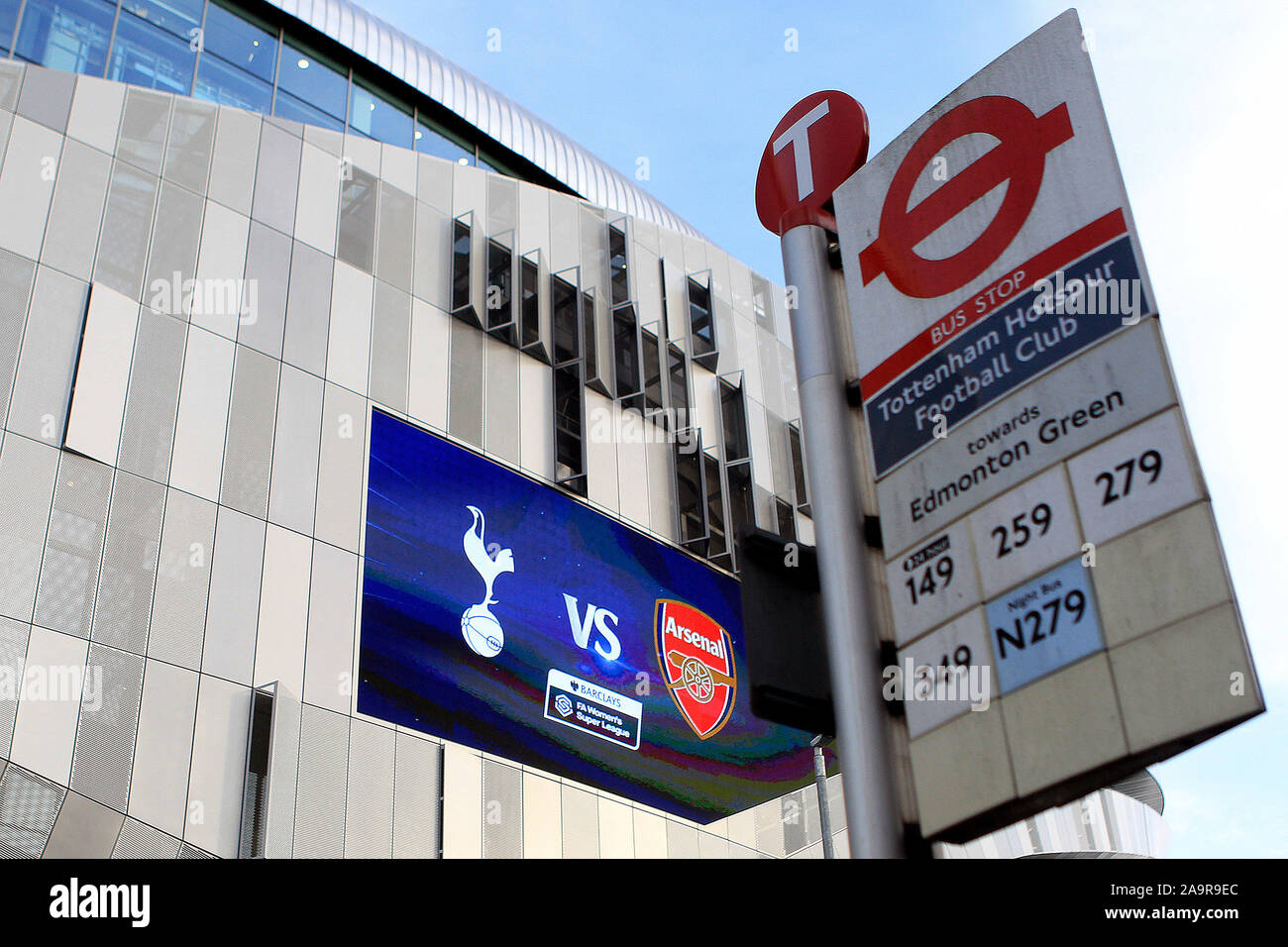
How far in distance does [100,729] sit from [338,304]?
838 centimetres

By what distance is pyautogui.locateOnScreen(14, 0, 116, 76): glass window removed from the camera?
20906 millimetres

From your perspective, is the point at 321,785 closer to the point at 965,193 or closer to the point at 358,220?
the point at 358,220

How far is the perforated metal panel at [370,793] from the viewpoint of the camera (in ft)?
57.6

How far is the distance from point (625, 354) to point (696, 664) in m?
6.73

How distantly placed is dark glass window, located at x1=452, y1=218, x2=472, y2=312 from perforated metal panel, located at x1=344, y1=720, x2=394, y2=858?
8478 mm

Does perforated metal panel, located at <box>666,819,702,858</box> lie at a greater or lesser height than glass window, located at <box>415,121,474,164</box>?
lesser

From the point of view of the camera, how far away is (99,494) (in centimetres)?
1659

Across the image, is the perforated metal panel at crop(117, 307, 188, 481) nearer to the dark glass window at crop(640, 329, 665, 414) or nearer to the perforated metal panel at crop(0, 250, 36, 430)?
the perforated metal panel at crop(0, 250, 36, 430)

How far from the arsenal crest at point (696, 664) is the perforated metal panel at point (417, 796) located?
6023 millimetres

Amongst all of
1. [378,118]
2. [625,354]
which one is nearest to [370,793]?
[625,354]

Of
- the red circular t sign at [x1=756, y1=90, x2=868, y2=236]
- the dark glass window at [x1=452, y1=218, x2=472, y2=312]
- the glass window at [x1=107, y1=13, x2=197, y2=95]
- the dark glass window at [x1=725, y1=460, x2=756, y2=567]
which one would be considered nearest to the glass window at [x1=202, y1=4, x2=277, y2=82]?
the glass window at [x1=107, y1=13, x2=197, y2=95]

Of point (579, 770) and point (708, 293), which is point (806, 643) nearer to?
point (579, 770)

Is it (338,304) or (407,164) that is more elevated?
(407,164)
